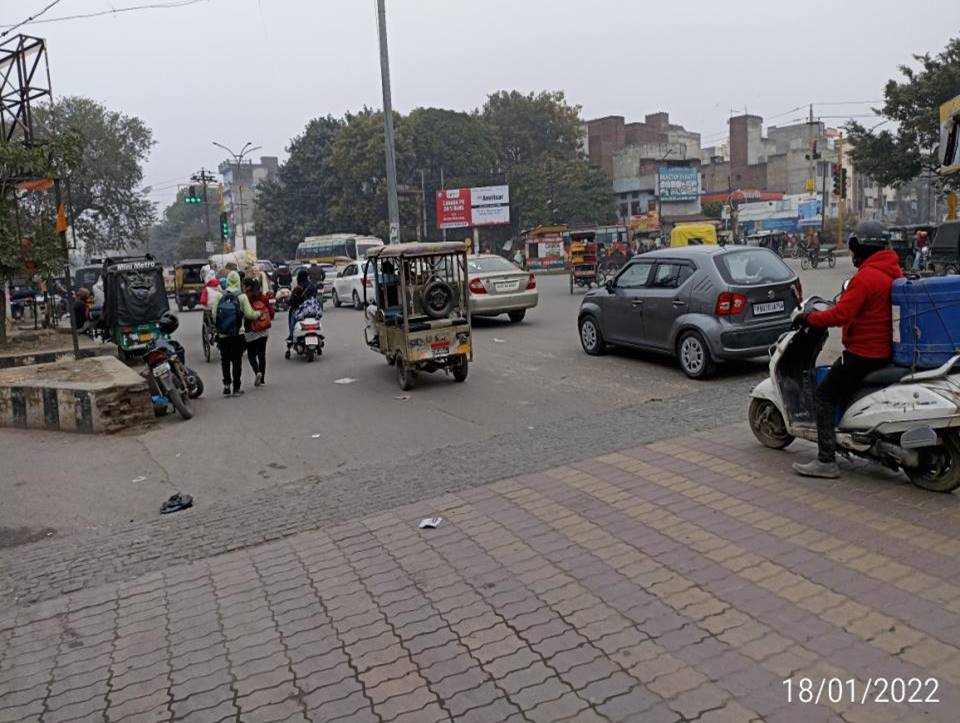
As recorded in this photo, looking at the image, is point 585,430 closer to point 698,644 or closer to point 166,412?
point 698,644

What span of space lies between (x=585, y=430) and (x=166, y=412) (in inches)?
213

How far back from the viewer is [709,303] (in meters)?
9.91

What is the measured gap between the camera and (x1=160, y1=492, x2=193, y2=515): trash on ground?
635 centimetres

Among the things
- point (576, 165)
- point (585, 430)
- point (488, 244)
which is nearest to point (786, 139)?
point (576, 165)

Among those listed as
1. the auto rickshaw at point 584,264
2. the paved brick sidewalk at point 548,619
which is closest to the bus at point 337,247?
the auto rickshaw at point 584,264

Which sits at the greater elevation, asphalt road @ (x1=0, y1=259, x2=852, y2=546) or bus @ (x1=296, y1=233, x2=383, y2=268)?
bus @ (x1=296, y1=233, x2=383, y2=268)

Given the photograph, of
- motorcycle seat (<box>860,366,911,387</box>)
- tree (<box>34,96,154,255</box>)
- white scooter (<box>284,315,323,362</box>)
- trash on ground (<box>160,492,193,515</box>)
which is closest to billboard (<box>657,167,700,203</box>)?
tree (<box>34,96,154,255</box>)

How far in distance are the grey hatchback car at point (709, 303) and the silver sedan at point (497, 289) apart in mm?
5621

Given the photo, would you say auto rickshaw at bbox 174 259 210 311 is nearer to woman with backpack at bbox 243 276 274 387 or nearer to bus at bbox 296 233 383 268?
bus at bbox 296 233 383 268

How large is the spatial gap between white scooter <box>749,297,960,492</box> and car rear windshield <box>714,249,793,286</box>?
12.7 feet

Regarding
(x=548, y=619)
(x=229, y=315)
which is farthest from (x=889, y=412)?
(x=229, y=315)

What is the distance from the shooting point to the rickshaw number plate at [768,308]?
9.88 meters

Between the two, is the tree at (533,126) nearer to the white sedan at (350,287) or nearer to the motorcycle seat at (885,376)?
the white sedan at (350,287)

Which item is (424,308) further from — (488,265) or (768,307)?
(488,265)
